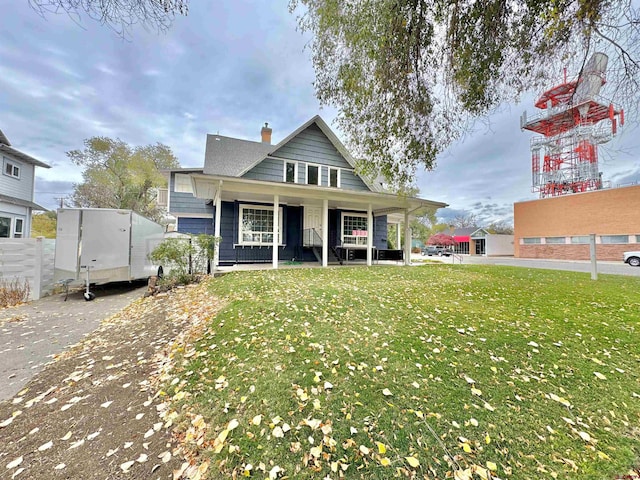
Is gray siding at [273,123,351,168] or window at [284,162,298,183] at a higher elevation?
gray siding at [273,123,351,168]

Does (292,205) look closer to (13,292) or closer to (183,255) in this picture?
(183,255)

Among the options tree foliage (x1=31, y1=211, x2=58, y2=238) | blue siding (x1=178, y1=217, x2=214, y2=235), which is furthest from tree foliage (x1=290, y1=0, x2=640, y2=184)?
tree foliage (x1=31, y1=211, x2=58, y2=238)

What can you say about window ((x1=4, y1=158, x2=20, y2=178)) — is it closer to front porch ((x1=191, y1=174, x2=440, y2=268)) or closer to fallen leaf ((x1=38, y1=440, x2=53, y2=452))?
front porch ((x1=191, y1=174, x2=440, y2=268))

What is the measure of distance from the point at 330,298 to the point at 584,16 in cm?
586

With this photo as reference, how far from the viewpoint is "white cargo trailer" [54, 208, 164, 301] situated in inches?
288

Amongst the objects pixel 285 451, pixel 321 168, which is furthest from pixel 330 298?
pixel 321 168

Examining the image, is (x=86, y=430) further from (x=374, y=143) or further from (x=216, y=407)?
(x=374, y=143)

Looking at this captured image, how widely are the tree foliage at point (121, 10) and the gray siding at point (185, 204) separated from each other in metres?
11.6

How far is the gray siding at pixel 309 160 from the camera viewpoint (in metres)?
12.5

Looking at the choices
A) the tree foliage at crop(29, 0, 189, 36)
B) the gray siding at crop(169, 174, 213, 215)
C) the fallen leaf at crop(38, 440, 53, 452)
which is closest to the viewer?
the fallen leaf at crop(38, 440, 53, 452)

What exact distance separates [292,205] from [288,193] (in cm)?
309

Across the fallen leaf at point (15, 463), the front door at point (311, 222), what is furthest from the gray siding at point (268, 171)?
the fallen leaf at point (15, 463)

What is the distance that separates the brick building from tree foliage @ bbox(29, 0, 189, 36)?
99.5 ft

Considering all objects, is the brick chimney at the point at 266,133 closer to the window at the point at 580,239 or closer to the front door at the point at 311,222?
the front door at the point at 311,222
